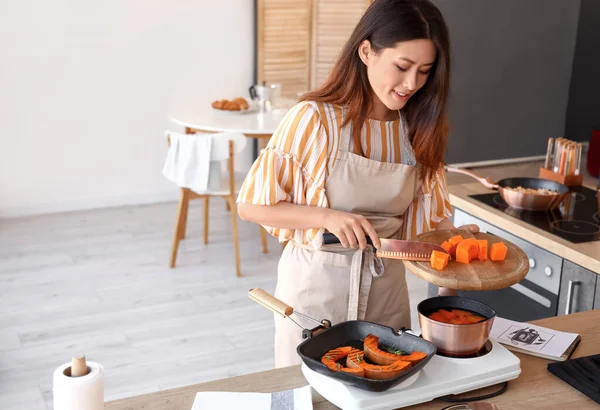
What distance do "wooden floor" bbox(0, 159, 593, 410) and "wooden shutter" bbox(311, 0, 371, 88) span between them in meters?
1.45

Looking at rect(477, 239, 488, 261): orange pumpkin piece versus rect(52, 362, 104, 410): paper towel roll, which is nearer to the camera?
rect(52, 362, 104, 410): paper towel roll

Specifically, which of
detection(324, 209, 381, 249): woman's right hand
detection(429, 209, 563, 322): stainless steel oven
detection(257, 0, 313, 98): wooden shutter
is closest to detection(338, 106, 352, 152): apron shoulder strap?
detection(324, 209, 381, 249): woman's right hand

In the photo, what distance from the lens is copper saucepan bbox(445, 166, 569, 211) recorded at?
9.16 ft

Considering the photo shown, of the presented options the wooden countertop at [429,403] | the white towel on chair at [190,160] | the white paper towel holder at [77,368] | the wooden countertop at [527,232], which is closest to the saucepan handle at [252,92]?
the white towel on chair at [190,160]

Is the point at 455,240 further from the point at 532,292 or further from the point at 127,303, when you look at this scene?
the point at 127,303

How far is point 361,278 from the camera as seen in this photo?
6.46 ft

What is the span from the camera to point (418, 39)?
5.83 ft

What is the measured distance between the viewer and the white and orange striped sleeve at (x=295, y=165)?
6.15ft

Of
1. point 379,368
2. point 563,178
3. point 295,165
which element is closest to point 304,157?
point 295,165

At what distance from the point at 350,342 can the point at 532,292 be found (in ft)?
4.26

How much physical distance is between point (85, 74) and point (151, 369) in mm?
2652

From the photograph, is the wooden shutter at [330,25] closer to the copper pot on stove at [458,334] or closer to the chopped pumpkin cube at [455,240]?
the chopped pumpkin cube at [455,240]

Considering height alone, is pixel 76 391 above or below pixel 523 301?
above

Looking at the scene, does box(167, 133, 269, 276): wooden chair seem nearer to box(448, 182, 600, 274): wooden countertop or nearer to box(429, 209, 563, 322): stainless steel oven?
box(448, 182, 600, 274): wooden countertop
